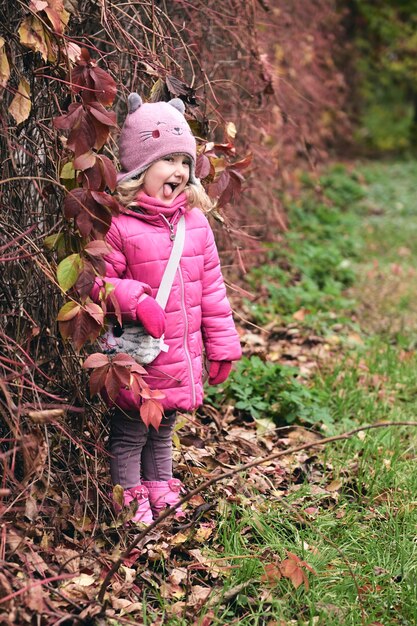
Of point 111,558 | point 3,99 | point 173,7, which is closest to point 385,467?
point 111,558

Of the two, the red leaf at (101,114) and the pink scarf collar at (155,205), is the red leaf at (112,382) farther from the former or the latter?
the red leaf at (101,114)

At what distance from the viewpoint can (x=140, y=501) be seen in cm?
317

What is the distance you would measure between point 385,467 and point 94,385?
60.6 inches

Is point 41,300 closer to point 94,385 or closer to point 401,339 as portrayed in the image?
point 94,385

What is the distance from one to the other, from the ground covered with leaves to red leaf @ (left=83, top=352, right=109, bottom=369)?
22 centimetres

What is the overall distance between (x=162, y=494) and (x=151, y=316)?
2.73 feet

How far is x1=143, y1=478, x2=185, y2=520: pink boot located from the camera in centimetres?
329

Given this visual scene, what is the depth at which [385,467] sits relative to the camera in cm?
363

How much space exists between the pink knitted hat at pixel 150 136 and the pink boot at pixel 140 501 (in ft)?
3.86

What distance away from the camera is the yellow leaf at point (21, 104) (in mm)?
2568

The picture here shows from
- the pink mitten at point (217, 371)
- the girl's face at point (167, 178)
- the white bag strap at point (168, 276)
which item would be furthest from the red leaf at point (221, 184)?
the pink mitten at point (217, 371)

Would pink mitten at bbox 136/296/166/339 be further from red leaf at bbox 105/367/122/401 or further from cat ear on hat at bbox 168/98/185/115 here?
cat ear on hat at bbox 168/98/185/115

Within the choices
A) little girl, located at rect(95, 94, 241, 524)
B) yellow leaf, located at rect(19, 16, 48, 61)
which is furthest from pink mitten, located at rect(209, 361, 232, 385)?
yellow leaf, located at rect(19, 16, 48, 61)

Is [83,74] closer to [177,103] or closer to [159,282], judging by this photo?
[177,103]
